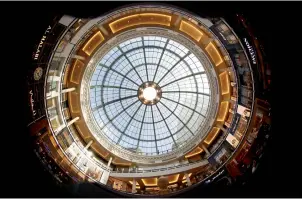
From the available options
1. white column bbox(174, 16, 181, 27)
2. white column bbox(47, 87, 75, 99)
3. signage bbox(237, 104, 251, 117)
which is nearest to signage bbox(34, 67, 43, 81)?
white column bbox(47, 87, 75, 99)

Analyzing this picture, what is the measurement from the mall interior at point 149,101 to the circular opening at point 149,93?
11cm

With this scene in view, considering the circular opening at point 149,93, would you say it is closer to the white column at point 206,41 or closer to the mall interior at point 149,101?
the mall interior at point 149,101

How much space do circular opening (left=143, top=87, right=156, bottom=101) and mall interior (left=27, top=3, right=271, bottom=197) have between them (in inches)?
4.3

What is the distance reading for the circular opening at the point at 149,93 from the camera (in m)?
28.6

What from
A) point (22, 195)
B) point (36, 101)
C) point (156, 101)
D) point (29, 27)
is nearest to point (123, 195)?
point (22, 195)

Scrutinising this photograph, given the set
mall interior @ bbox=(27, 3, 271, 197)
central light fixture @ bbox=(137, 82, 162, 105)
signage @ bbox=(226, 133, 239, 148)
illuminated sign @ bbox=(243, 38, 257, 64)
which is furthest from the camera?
central light fixture @ bbox=(137, 82, 162, 105)

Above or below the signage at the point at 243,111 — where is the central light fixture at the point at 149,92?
above

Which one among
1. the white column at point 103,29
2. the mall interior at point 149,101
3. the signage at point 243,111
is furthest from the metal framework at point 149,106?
Answer: the signage at point 243,111

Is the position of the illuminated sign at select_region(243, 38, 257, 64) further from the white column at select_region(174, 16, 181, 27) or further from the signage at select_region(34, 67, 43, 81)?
the signage at select_region(34, 67, 43, 81)

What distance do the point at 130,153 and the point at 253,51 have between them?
1679 centimetres

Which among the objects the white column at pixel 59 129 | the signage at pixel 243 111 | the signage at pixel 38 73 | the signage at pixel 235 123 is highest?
the signage at pixel 38 73

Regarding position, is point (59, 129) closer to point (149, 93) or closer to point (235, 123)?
point (149, 93)

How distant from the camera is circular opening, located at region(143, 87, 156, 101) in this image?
28561 millimetres
